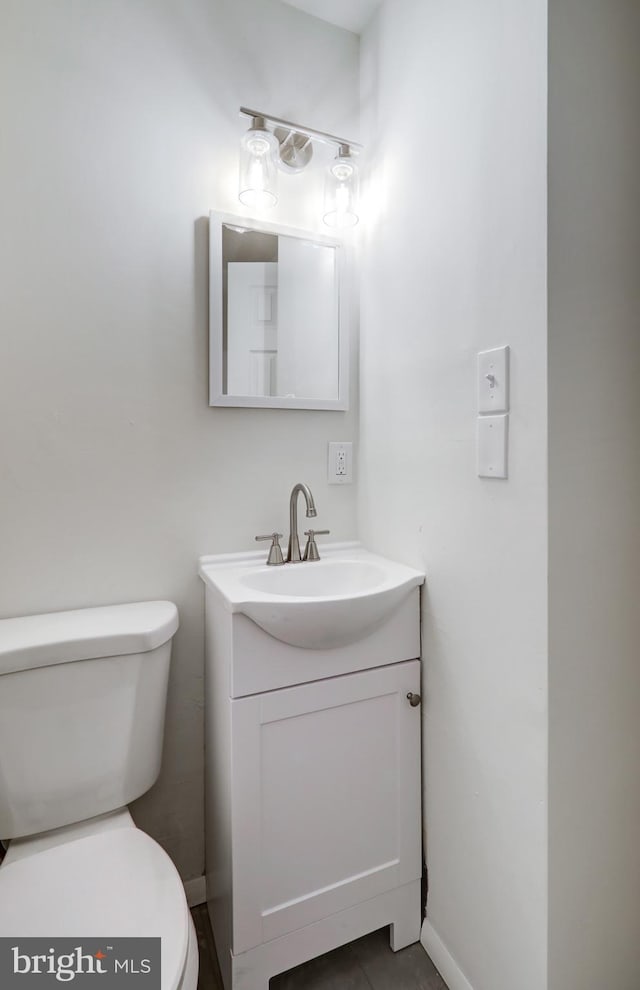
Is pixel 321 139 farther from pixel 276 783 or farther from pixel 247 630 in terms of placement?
pixel 276 783

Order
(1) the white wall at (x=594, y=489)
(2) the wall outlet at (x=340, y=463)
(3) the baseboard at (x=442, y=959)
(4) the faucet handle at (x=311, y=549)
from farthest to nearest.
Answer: (2) the wall outlet at (x=340, y=463), (4) the faucet handle at (x=311, y=549), (3) the baseboard at (x=442, y=959), (1) the white wall at (x=594, y=489)

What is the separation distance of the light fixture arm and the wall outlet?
0.86 m

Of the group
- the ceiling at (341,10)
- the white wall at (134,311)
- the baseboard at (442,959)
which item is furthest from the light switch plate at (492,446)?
the ceiling at (341,10)

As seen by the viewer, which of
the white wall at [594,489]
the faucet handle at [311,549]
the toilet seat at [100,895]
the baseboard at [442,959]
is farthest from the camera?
the faucet handle at [311,549]

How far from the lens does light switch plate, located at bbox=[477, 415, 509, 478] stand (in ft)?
3.16

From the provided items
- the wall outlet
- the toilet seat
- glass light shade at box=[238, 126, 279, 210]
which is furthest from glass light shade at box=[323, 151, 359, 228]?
the toilet seat

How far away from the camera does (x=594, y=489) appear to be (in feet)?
3.03

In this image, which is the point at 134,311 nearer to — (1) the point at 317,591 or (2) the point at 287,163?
(2) the point at 287,163

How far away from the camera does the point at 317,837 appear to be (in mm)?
1125

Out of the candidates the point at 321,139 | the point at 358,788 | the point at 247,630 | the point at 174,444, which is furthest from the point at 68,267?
the point at 358,788

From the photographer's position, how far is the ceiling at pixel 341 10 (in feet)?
4.70

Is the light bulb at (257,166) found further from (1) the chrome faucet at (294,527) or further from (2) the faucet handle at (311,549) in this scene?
(2) the faucet handle at (311,549)

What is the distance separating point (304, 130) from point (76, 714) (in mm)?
1598

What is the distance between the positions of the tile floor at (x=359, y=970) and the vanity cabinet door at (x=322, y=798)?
0.59 feet
